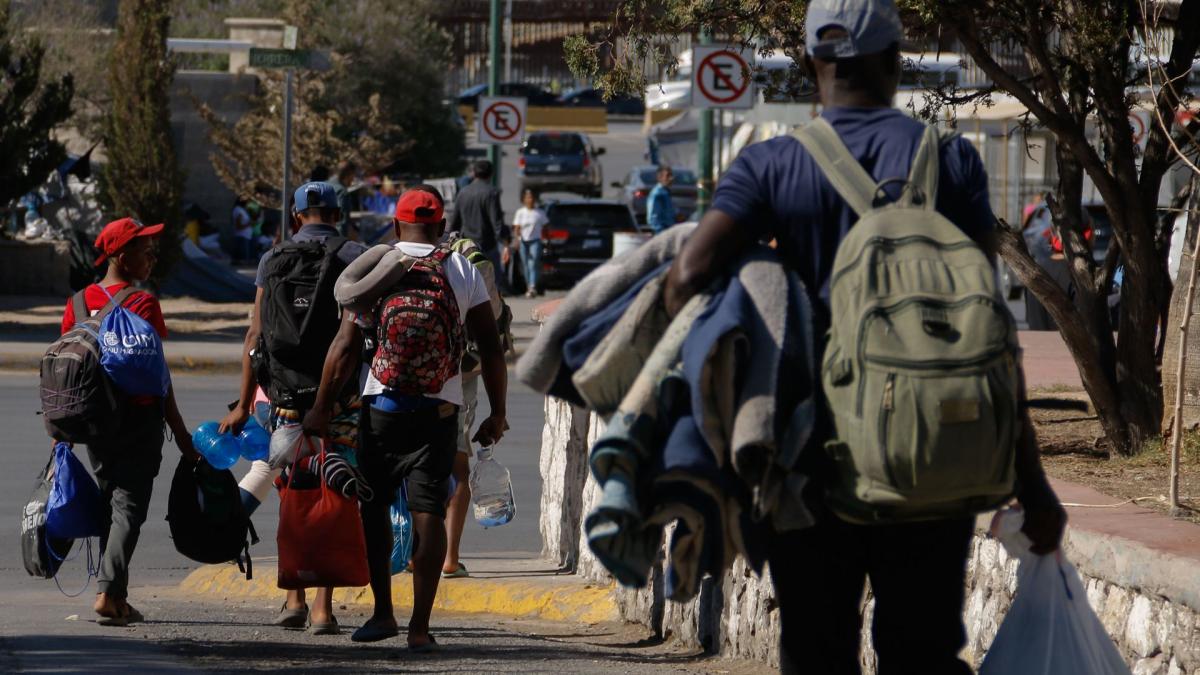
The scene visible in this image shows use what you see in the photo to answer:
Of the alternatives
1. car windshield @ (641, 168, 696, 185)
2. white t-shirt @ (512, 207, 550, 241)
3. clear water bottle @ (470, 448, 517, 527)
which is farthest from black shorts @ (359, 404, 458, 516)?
car windshield @ (641, 168, 696, 185)

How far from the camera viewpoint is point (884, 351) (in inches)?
125

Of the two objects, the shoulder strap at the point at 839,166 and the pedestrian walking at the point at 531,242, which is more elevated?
the shoulder strap at the point at 839,166

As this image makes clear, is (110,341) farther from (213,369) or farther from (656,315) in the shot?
(213,369)

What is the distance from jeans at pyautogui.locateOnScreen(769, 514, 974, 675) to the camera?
344 cm

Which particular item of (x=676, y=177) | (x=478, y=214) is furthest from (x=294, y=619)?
(x=676, y=177)

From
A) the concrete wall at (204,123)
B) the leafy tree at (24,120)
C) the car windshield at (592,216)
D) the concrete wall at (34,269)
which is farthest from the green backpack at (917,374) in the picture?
the concrete wall at (204,123)

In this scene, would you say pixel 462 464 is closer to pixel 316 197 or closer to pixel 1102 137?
pixel 316 197

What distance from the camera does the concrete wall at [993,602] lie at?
14.7ft

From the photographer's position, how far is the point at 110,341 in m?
6.76

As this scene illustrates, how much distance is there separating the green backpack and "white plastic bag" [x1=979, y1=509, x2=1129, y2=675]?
1.75 feet

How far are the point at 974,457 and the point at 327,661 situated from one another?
3.72 metres

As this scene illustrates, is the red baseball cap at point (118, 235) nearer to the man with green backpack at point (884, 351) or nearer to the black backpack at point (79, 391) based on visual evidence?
the black backpack at point (79, 391)

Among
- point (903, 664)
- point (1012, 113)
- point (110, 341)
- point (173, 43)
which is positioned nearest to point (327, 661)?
point (110, 341)

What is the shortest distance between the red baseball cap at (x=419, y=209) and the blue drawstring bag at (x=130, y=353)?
3.67 feet
